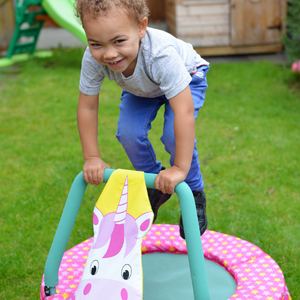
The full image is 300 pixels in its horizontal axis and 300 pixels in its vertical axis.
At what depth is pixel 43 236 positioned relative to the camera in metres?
2.21

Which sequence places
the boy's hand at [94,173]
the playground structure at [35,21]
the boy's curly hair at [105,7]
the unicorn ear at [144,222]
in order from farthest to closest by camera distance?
the playground structure at [35,21] < the boy's hand at [94,173] < the unicorn ear at [144,222] < the boy's curly hair at [105,7]

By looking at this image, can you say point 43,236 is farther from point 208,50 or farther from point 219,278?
point 208,50

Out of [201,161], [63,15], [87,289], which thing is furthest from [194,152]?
[63,15]

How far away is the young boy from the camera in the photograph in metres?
1.30

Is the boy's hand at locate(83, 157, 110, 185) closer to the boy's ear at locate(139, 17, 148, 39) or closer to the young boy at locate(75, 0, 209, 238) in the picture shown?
the young boy at locate(75, 0, 209, 238)

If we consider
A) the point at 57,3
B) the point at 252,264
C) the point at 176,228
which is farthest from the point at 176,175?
the point at 57,3

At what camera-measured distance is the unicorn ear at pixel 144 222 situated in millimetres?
1368

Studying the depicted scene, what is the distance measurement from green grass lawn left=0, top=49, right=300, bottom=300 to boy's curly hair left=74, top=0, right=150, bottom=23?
1.19 m

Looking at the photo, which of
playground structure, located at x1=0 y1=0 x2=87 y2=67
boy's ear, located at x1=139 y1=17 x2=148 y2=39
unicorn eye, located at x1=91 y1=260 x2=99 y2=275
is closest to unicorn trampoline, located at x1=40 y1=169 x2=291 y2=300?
unicorn eye, located at x1=91 y1=260 x2=99 y2=275

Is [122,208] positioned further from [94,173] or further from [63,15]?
[63,15]

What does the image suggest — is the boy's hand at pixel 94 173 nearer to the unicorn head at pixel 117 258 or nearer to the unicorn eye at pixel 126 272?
the unicorn head at pixel 117 258

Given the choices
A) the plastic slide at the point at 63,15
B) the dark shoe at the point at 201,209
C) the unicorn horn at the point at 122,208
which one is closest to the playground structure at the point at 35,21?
the plastic slide at the point at 63,15

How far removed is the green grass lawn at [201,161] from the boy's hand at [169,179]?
0.80 metres

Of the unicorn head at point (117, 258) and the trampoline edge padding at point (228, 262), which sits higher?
the unicorn head at point (117, 258)
